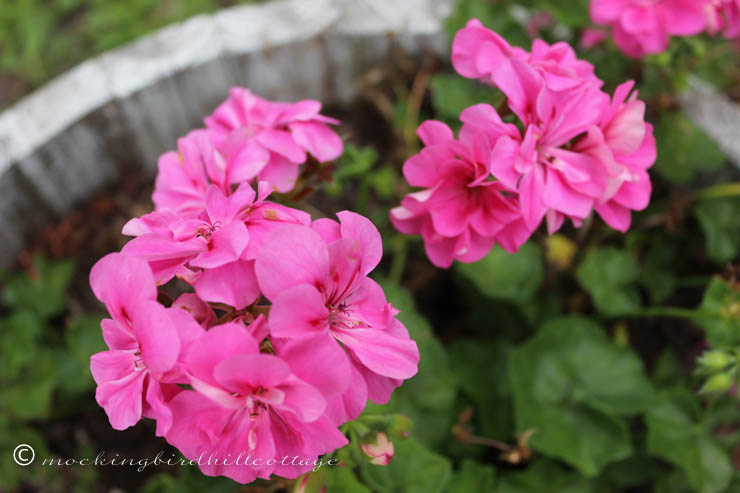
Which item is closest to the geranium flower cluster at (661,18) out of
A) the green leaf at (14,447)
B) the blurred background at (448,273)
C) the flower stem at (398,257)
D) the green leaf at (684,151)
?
the blurred background at (448,273)

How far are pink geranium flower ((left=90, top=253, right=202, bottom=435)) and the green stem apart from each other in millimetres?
1572

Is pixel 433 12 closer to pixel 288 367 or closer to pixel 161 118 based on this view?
pixel 161 118

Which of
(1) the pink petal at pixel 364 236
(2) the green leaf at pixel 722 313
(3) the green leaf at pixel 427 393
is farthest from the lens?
(3) the green leaf at pixel 427 393

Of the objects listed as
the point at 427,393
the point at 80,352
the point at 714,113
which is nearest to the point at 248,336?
the point at 427,393

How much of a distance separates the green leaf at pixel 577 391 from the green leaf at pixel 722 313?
0.91ft

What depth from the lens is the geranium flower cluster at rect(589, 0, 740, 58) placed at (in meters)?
1.41

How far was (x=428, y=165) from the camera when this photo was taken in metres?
1.03

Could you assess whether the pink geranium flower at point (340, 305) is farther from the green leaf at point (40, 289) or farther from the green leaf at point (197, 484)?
the green leaf at point (40, 289)

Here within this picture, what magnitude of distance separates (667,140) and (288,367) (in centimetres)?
152

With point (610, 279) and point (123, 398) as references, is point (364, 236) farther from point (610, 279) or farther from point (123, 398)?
point (610, 279)

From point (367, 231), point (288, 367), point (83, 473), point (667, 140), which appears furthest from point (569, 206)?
point (83, 473)

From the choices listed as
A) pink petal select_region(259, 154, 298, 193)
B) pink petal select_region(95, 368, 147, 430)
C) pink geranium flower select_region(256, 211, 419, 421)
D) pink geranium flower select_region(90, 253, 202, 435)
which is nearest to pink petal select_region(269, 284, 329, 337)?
pink geranium flower select_region(256, 211, 419, 421)

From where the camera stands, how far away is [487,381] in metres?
1.79

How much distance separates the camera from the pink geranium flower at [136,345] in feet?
2.54
